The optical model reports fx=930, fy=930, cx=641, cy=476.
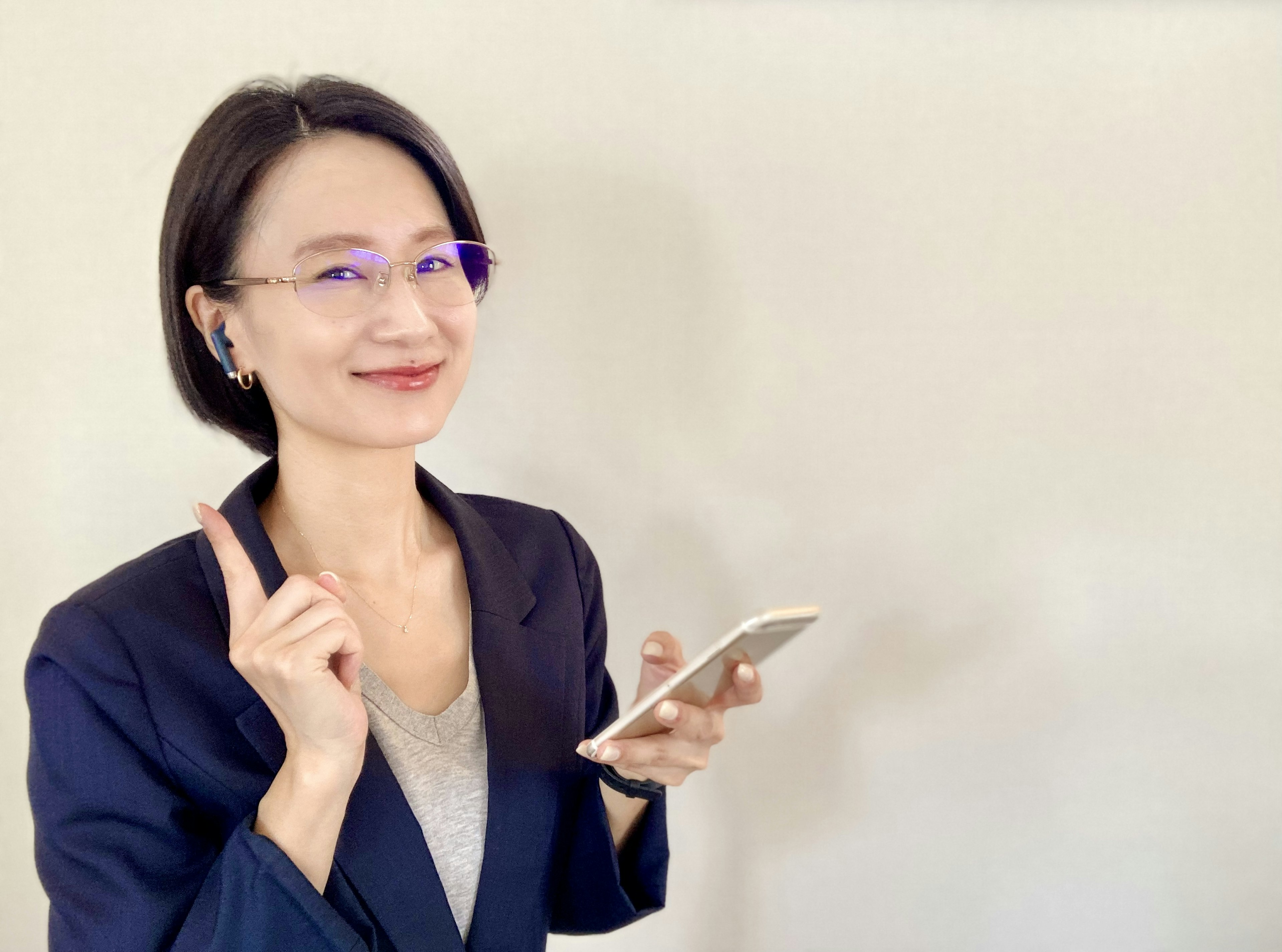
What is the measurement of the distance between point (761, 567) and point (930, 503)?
32 centimetres

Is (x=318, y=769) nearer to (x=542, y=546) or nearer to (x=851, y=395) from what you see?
(x=542, y=546)

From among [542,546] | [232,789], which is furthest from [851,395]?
[232,789]

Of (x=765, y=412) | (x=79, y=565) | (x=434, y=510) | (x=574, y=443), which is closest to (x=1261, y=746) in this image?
(x=765, y=412)

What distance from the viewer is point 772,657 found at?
171 centimetres

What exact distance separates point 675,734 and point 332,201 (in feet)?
2.72

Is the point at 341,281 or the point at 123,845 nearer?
the point at 123,845

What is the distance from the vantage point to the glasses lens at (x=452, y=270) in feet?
4.12

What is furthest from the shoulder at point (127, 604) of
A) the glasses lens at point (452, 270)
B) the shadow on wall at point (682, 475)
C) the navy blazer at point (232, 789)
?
the shadow on wall at point (682, 475)

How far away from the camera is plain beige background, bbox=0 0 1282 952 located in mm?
1567

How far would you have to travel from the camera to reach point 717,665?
3.51 feet

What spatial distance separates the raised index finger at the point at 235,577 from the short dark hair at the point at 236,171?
13.9 inches

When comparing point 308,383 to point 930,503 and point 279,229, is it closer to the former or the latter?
point 279,229

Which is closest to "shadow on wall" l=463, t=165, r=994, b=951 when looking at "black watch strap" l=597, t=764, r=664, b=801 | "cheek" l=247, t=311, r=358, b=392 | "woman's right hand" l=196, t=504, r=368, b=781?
"black watch strap" l=597, t=764, r=664, b=801

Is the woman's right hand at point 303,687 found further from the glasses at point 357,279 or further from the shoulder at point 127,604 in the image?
the glasses at point 357,279
